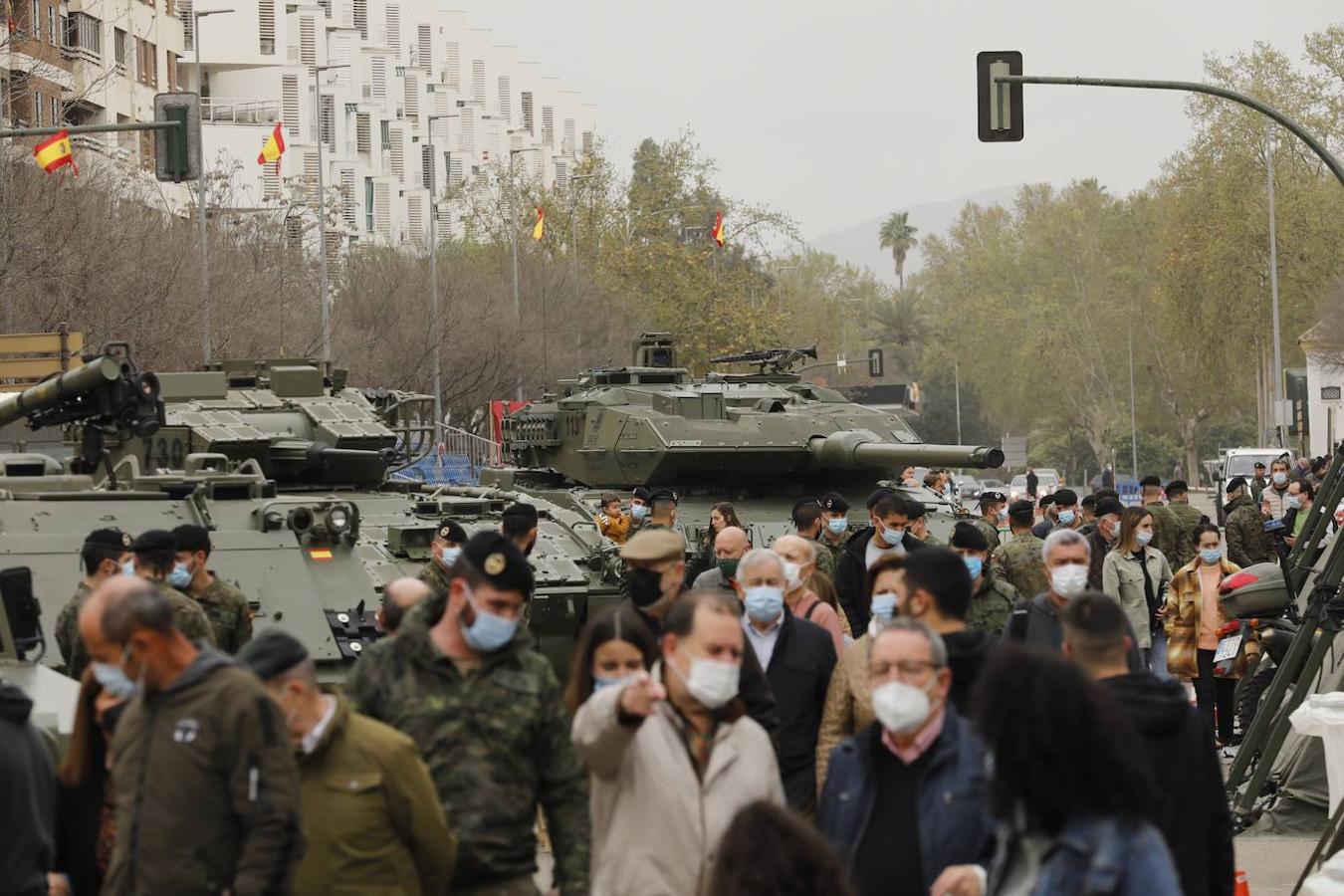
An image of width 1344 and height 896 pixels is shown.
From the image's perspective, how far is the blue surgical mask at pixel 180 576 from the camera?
1181 cm

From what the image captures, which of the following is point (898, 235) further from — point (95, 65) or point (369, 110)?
point (95, 65)

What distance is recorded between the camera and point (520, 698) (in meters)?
6.91

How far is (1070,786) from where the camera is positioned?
18.0 feet

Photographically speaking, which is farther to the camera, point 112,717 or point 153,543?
point 153,543

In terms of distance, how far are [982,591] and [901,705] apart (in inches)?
184

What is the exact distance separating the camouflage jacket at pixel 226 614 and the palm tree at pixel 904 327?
127987 mm

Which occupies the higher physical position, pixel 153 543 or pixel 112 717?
pixel 153 543

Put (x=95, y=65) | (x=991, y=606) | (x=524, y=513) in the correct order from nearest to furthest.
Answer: (x=991, y=606) < (x=524, y=513) < (x=95, y=65)

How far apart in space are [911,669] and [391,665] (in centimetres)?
147

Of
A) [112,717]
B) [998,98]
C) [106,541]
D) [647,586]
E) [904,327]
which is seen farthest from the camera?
[904,327]

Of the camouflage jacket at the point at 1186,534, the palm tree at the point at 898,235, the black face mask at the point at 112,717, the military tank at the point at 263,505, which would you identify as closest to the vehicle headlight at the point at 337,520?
the military tank at the point at 263,505

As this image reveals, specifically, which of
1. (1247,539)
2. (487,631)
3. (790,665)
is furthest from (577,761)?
(1247,539)

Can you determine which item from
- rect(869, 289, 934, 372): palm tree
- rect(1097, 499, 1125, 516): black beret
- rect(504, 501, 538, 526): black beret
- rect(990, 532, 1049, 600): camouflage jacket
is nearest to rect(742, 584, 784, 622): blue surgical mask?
rect(504, 501, 538, 526): black beret

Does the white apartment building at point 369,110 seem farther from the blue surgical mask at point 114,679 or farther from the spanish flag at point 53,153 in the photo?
the blue surgical mask at point 114,679
